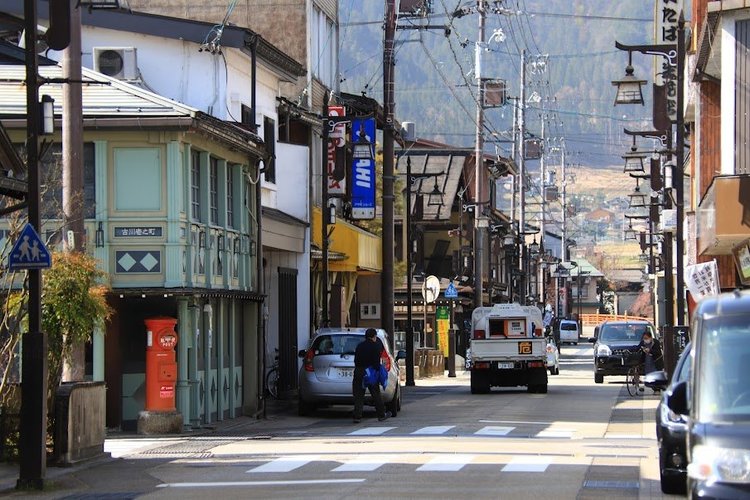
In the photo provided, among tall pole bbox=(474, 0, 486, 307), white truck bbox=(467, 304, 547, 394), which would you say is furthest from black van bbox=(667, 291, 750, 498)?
tall pole bbox=(474, 0, 486, 307)

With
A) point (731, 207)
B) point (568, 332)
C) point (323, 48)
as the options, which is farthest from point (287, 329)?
point (568, 332)

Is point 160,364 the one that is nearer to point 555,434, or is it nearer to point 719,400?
point 555,434

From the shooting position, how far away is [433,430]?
80.3 ft

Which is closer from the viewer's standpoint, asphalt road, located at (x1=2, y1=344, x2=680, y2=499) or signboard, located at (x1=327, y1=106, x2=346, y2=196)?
asphalt road, located at (x1=2, y1=344, x2=680, y2=499)

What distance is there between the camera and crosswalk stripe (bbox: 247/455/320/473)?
1760cm

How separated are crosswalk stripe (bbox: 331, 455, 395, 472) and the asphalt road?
0.5 inches

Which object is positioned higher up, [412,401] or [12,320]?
[12,320]

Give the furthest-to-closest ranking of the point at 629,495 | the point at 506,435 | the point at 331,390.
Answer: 1. the point at 331,390
2. the point at 506,435
3. the point at 629,495

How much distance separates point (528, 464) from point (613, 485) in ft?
7.42

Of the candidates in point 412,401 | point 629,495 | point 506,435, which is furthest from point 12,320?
point 412,401

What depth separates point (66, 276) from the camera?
1905cm

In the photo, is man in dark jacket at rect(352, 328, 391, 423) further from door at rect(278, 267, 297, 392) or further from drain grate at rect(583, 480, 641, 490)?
drain grate at rect(583, 480, 641, 490)

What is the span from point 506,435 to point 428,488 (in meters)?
8.09

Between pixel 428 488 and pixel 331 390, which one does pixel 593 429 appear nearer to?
pixel 331 390
